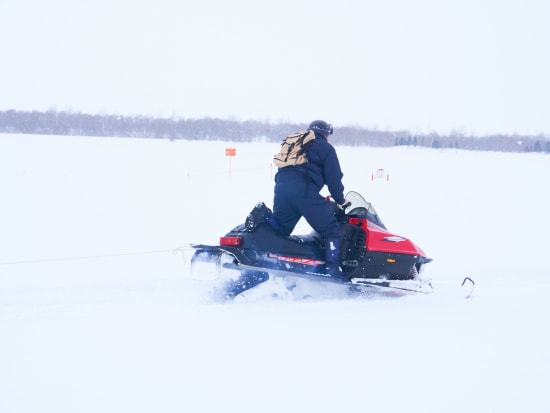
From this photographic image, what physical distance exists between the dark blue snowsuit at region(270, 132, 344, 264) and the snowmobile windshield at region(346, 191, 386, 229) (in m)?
0.29

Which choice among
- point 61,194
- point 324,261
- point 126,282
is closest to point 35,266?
point 126,282

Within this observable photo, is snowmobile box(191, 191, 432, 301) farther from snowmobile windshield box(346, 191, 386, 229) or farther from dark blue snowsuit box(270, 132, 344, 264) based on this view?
dark blue snowsuit box(270, 132, 344, 264)

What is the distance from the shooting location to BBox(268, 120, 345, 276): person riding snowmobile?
15.7 feet

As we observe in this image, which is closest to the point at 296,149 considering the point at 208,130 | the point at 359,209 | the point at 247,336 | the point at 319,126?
the point at 319,126

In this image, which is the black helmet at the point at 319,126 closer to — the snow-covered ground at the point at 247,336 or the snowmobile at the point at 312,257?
the snowmobile at the point at 312,257

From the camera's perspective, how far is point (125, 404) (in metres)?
2.67

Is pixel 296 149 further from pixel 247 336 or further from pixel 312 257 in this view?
pixel 247 336

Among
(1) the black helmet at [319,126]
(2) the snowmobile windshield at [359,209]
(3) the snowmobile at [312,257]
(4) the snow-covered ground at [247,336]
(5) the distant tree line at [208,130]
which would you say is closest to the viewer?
(4) the snow-covered ground at [247,336]

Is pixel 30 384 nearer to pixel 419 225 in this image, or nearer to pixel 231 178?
pixel 419 225

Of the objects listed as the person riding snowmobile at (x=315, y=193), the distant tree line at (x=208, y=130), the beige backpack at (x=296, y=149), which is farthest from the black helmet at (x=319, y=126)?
the distant tree line at (x=208, y=130)

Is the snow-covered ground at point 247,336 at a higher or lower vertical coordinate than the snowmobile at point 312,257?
lower

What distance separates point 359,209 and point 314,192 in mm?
650

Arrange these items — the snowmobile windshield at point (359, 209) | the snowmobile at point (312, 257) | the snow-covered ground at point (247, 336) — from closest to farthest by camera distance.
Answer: the snow-covered ground at point (247, 336) < the snowmobile at point (312, 257) < the snowmobile windshield at point (359, 209)

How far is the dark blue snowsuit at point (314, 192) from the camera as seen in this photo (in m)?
4.78
